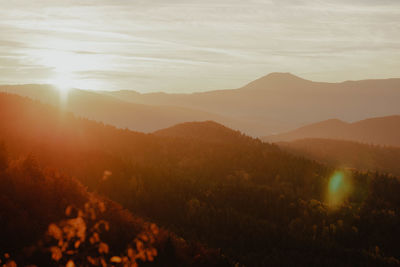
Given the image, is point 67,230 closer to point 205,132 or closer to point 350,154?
point 205,132

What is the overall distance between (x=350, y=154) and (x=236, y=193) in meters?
72.1

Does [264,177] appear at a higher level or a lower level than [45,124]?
lower

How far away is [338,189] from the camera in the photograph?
53.9 meters

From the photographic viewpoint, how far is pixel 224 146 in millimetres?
68625

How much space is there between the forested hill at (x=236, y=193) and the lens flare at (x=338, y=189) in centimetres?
13

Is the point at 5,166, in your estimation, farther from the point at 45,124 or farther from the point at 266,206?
the point at 45,124

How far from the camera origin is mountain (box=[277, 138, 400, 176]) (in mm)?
96312

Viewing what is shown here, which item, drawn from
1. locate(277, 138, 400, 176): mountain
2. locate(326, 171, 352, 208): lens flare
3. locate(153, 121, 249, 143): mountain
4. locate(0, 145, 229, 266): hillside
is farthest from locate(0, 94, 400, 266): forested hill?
locate(277, 138, 400, 176): mountain

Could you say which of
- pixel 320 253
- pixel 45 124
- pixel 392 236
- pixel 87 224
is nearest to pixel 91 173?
pixel 45 124

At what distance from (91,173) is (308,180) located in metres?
29.7

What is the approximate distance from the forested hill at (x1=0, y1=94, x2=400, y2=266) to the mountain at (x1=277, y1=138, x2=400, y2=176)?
36032 millimetres

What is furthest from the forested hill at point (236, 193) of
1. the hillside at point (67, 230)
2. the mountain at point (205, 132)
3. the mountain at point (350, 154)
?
the mountain at point (350, 154)

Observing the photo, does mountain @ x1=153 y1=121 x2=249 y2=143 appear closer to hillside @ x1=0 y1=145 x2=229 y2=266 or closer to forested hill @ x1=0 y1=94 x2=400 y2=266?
forested hill @ x1=0 y1=94 x2=400 y2=266

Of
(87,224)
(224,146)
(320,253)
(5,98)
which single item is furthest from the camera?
(224,146)
